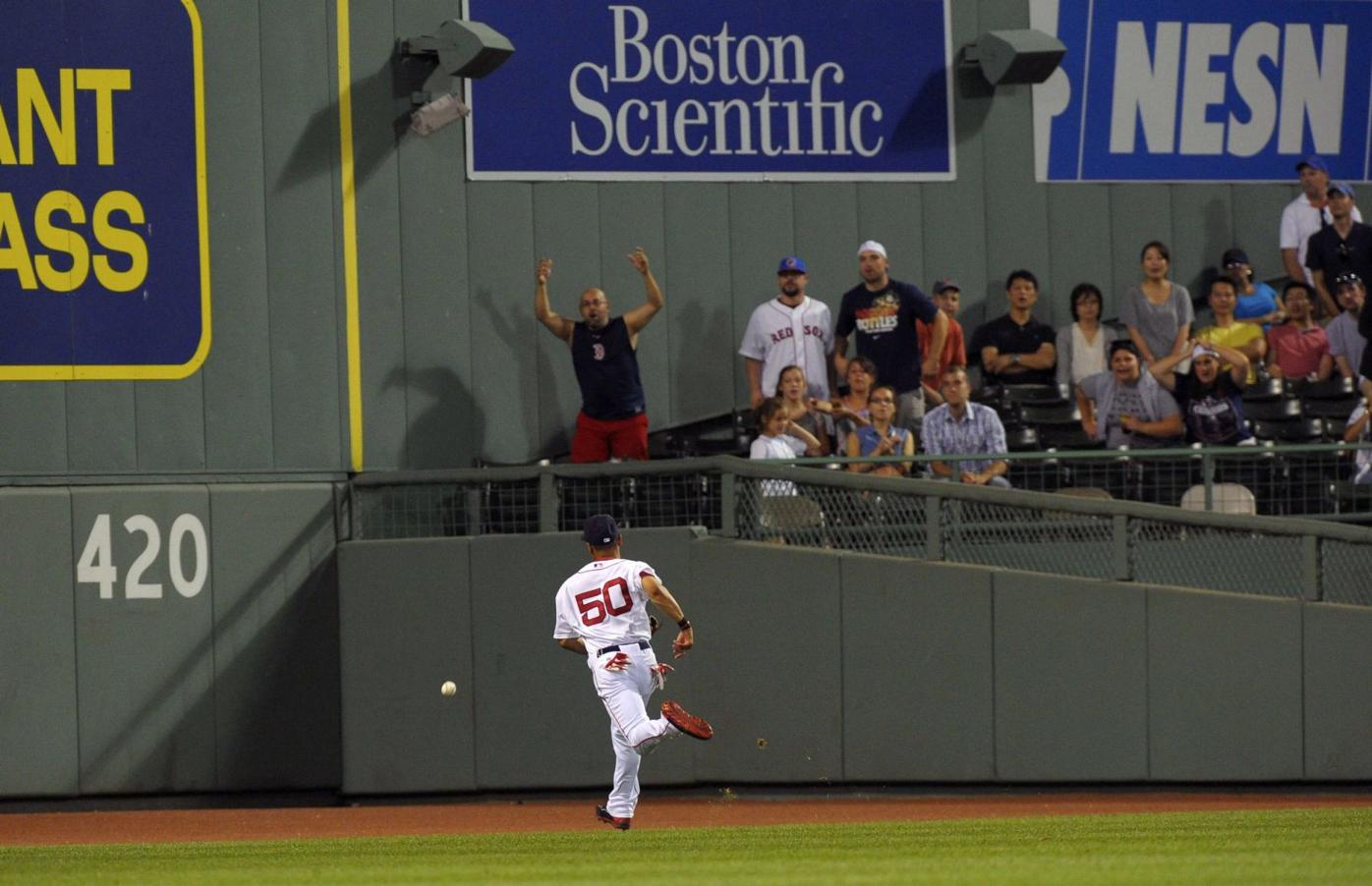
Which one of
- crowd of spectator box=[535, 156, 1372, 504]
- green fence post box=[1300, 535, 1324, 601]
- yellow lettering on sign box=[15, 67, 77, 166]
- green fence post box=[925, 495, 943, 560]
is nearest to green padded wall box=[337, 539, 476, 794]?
crowd of spectator box=[535, 156, 1372, 504]

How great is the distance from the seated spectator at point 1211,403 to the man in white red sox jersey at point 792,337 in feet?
8.43

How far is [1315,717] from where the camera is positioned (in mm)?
13258

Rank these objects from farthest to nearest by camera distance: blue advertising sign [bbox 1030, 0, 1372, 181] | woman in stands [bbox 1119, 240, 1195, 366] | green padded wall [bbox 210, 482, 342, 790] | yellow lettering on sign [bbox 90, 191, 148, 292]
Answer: blue advertising sign [bbox 1030, 0, 1372, 181] < woman in stands [bbox 1119, 240, 1195, 366] < yellow lettering on sign [bbox 90, 191, 148, 292] < green padded wall [bbox 210, 482, 342, 790]

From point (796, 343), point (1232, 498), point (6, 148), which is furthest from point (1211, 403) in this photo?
point (6, 148)

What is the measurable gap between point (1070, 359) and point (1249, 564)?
8.98 ft

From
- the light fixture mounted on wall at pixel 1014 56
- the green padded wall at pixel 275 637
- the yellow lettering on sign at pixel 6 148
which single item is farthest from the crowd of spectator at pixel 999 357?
the yellow lettering on sign at pixel 6 148

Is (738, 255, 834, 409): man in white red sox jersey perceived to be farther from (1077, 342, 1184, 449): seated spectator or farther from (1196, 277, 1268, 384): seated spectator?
(1196, 277, 1268, 384): seated spectator

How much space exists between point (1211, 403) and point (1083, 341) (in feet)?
4.82

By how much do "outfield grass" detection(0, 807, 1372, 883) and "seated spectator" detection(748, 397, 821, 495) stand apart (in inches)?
115

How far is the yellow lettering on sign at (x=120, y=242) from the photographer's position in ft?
47.8

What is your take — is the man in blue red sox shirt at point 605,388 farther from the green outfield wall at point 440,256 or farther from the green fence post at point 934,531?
the green fence post at point 934,531

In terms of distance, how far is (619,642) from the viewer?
11648 mm

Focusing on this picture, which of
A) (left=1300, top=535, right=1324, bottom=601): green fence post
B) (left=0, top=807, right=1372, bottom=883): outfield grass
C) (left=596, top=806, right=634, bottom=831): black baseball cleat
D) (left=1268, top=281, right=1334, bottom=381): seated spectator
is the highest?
(left=1268, top=281, right=1334, bottom=381): seated spectator

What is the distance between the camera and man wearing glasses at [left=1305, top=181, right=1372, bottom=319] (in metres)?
15.6
